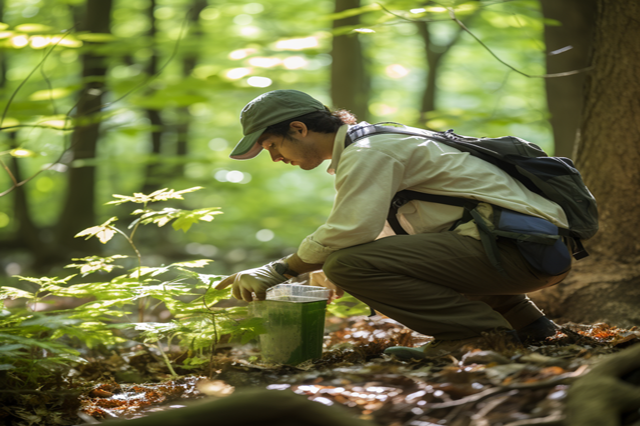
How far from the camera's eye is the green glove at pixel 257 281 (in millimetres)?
2459

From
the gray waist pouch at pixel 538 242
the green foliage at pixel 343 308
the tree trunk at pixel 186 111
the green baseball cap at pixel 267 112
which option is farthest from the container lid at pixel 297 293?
the tree trunk at pixel 186 111

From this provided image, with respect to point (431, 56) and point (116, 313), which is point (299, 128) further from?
point (431, 56)

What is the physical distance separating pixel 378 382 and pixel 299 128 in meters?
1.33

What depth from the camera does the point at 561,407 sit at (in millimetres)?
1403

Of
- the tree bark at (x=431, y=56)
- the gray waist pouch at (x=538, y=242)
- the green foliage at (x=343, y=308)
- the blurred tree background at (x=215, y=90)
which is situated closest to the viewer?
the gray waist pouch at (x=538, y=242)

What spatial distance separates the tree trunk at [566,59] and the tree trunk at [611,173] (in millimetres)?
908

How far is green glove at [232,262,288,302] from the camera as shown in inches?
96.8

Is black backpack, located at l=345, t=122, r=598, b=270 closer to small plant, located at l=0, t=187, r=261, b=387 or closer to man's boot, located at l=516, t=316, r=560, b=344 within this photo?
man's boot, located at l=516, t=316, r=560, b=344

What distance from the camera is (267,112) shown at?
99.2 inches

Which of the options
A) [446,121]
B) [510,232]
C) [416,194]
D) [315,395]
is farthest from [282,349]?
[446,121]

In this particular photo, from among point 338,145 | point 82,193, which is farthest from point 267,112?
point 82,193

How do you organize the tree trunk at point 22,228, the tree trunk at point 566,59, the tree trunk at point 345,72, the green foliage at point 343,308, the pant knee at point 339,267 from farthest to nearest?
the tree trunk at point 22,228 < the tree trunk at point 345,72 < the tree trunk at point 566,59 < the green foliage at point 343,308 < the pant knee at point 339,267

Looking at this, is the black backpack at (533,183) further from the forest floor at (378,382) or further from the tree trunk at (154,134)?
the tree trunk at (154,134)

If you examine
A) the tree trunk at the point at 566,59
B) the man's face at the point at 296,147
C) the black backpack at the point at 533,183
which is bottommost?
the black backpack at the point at 533,183
